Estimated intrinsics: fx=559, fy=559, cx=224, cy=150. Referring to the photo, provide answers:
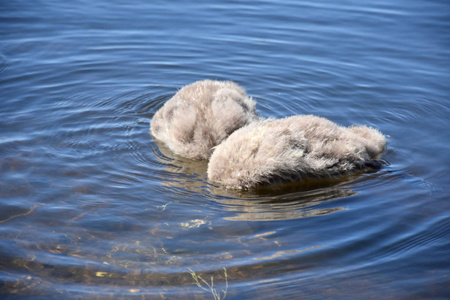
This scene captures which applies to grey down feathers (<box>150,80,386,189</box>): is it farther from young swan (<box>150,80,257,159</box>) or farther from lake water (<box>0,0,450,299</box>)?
lake water (<box>0,0,450,299</box>)

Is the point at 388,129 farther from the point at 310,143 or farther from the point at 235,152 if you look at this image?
the point at 235,152

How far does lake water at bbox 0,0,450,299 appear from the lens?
14.6ft

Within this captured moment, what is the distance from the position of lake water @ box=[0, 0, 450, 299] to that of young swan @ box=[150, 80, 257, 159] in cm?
26

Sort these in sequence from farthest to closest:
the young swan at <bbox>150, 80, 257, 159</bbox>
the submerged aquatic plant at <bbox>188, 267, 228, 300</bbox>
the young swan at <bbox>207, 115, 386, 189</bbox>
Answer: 1. the young swan at <bbox>150, 80, 257, 159</bbox>
2. the young swan at <bbox>207, 115, 386, 189</bbox>
3. the submerged aquatic plant at <bbox>188, 267, 228, 300</bbox>

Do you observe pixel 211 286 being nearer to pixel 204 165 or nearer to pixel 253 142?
pixel 253 142

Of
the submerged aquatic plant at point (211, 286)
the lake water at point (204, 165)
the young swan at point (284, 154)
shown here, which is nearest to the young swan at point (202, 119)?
the lake water at point (204, 165)

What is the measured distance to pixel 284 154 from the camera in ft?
18.4

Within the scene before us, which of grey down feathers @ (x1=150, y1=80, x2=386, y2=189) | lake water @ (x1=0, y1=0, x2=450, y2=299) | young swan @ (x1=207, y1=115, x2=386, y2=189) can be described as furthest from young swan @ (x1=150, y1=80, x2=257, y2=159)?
young swan @ (x1=207, y1=115, x2=386, y2=189)

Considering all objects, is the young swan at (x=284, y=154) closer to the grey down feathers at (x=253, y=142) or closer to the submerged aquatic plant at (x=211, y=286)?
the grey down feathers at (x=253, y=142)

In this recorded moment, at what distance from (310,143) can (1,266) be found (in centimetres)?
316

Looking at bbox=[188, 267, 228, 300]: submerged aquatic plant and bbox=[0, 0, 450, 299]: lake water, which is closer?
bbox=[188, 267, 228, 300]: submerged aquatic plant

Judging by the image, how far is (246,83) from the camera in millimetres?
8867

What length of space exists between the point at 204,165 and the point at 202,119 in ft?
1.76

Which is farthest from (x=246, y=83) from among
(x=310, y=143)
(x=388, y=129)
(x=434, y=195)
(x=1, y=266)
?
(x=1, y=266)
